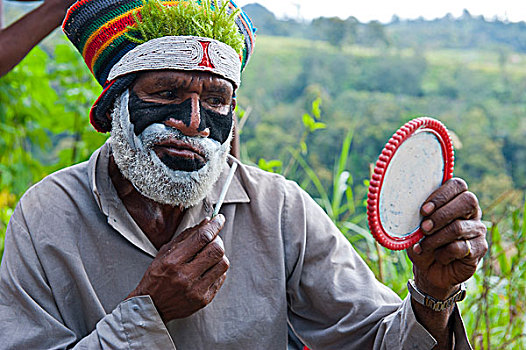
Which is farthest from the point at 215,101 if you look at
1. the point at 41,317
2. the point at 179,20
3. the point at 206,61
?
the point at 41,317

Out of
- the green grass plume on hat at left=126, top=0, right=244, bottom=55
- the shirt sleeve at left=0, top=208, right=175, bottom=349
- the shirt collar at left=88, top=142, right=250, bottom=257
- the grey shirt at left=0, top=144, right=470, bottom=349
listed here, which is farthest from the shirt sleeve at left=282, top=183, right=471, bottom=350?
the green grass plume on hat at left=126, top=0, right=244, bottom=55

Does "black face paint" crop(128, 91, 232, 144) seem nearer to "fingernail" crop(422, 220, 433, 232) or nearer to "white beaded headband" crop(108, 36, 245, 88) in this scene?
"white beaded headband" crop(108, 36, 245, 88)

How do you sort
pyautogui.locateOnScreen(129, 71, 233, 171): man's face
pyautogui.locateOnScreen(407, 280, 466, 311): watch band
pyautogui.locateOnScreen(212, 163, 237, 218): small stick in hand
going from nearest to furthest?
pyautogui.locateOnScreen(407, 280, 466, 311): watch band, pyautogui.locateOnScreen(129, 71, 233, 171): man's face, pyautogui.locateOnScreen(212, 163, 237, 218): small stick in hand

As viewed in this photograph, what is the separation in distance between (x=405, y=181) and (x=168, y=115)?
0.75m

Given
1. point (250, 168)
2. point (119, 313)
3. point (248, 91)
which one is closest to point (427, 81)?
point (248, 91)

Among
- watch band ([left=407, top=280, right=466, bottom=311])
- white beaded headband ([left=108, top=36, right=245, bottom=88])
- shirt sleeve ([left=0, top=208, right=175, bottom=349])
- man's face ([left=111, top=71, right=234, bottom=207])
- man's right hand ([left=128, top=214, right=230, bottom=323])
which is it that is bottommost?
shirt sleeve ([left=0, top=208, right=175, bottom=349])

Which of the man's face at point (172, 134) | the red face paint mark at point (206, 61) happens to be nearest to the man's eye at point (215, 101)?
the man's face at point (172, 134)

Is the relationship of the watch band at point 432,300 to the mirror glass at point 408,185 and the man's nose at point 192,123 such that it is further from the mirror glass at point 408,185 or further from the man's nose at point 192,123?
the man's nose at point 192,123

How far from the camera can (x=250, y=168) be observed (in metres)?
2.23

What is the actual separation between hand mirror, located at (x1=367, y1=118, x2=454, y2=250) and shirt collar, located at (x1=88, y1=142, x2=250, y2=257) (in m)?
0.59

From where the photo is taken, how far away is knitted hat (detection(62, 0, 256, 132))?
1.88 meters

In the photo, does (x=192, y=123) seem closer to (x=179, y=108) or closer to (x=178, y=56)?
(x=179, y=108)

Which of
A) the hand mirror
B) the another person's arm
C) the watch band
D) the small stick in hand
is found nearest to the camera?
the hand mirror

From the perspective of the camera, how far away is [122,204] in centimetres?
200
